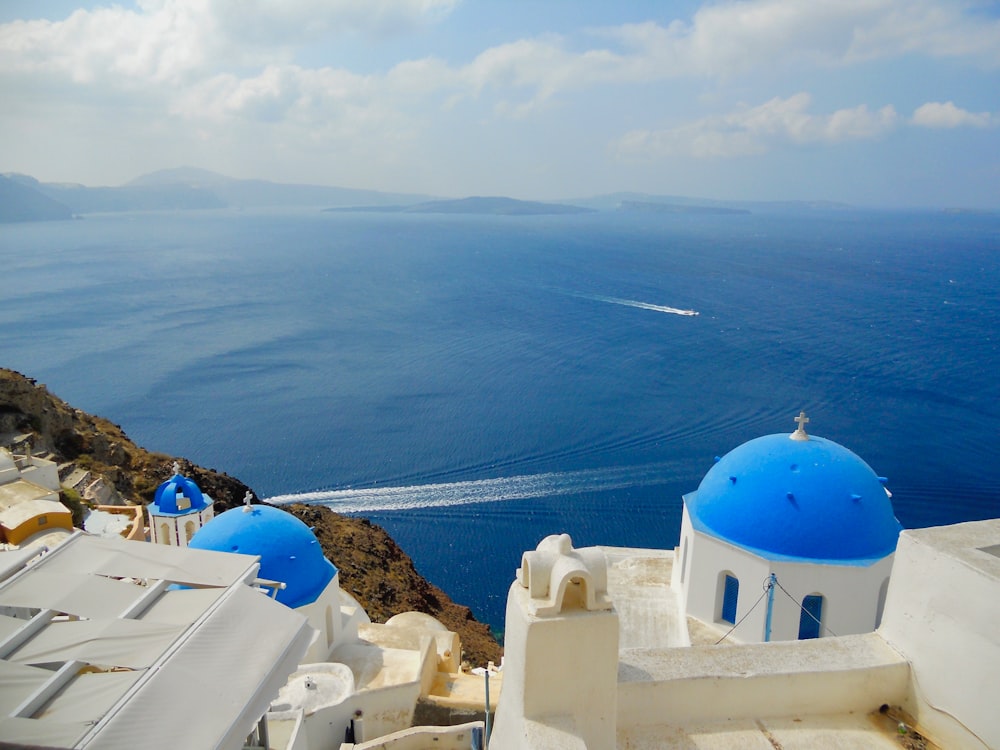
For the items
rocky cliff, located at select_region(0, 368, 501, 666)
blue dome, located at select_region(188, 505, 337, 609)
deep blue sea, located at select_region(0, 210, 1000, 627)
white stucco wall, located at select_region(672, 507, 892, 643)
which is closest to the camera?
white stucco wall, located at select_region(672, 507, 892, 643)

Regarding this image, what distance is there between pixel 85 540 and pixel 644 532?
28.0 meters

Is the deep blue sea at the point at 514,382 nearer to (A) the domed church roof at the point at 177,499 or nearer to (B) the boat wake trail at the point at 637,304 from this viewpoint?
(B) the boat wake trail at the point at 637,304

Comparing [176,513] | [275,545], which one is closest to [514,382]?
[176,513]

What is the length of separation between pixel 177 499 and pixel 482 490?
19918 mm

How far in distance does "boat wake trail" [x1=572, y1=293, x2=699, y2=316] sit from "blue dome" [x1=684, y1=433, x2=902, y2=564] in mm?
60454

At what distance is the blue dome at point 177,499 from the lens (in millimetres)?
18781

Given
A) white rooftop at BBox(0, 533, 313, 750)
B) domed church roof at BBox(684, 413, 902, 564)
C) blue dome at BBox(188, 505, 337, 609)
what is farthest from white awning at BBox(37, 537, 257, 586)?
domed church roof at BBox(684, 413, 902, 564)

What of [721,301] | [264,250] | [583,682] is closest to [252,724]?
[583,682]

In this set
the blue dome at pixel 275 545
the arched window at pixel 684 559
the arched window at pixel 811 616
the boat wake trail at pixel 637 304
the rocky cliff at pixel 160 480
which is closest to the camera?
the arched window at pixel 811 616

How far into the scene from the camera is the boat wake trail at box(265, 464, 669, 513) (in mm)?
36188

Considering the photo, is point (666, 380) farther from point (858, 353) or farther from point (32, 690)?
point (32, 690)

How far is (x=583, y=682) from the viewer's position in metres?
5.49

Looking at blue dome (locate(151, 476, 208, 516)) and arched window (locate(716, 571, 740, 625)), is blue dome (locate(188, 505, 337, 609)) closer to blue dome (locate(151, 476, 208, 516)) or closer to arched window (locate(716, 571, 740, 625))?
blue dome (locate(151, 476, 208, 516))

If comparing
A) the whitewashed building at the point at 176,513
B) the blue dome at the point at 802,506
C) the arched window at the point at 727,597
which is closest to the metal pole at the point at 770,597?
the blue dome at the point at 802,506
